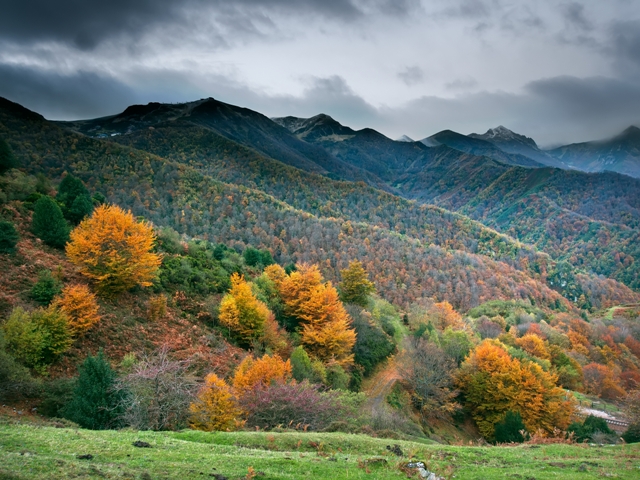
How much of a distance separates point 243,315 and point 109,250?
12.3 metres

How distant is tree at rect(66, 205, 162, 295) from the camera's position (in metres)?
28.8

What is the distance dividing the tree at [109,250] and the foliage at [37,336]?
6.52 meters

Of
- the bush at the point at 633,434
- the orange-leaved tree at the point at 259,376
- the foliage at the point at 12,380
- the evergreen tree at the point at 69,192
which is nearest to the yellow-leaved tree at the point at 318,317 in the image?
the orange-leaved tree at the point at 259,376

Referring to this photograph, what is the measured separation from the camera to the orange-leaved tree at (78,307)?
80.1 ft

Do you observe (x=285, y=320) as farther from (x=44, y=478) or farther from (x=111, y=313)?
(x=44, y=478)

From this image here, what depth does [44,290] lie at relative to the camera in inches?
998

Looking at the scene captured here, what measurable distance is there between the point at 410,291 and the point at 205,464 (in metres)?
99.1

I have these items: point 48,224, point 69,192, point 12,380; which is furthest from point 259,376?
point 69,192

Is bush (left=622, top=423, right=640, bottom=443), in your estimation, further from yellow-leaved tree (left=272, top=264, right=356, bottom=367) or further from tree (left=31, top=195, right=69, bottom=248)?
tree (left=31, top=195, right=69, bottom=248)

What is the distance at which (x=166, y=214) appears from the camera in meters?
110

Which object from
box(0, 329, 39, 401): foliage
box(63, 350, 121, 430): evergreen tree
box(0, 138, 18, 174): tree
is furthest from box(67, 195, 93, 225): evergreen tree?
box(63, 350, 121, 430): evergreen tree

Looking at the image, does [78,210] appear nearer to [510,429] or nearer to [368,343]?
[368,343]

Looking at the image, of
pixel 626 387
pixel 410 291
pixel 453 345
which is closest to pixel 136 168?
pixel 410 291

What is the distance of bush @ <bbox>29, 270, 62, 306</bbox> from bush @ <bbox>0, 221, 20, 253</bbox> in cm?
434
